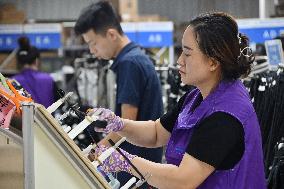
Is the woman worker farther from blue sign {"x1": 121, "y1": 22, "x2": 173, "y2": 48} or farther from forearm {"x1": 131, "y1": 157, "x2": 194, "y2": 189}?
blue sign {"x1": 121, "y1": 22, "x2": 173, "y2": 48}

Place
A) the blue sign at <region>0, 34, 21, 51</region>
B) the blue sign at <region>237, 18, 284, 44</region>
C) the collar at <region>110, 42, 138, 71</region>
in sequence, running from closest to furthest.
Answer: the collar at <region>110, 42, 138, 71</region>, the blue sign at <region>237, 18, 284, 44</region>, the blue sign at <region>0, 34, 21, 51</region>

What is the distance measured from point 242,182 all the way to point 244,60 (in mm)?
389

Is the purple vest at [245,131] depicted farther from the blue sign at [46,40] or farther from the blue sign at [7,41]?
the blue sign at [7,41]

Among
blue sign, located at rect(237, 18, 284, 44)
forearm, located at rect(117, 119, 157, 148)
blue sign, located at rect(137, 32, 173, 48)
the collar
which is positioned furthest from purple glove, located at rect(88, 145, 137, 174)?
blue sign, located at rect(137, 32, 173, 48)

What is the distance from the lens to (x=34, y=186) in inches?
52.7

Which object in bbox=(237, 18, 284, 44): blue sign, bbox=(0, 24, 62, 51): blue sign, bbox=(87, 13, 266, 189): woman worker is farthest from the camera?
bbox=(0, 24, 62, 51): blue sign

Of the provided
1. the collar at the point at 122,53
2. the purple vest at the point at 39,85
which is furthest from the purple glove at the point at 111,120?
the purple vest at the point at 39,85

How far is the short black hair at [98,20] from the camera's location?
2.75 metres

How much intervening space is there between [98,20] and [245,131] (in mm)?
1299

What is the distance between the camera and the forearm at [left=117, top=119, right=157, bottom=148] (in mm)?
2080

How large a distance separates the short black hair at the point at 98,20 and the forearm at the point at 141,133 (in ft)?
2.60

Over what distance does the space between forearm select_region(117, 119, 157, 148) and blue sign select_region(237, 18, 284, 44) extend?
4909mm

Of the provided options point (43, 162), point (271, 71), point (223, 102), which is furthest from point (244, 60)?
point (271, 71)

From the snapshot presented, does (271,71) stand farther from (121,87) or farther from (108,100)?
(108,100)
